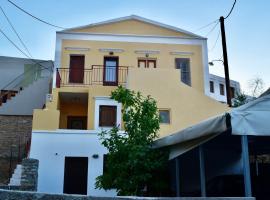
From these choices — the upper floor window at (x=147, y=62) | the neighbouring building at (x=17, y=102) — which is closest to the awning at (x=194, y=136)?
the upper floor window at (x=147, y=62)

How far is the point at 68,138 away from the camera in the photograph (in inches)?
561

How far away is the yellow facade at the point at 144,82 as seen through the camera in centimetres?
1519

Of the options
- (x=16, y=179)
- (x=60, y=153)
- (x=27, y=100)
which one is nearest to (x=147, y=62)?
(x=60, y=153)

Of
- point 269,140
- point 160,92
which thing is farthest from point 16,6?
point 269,140

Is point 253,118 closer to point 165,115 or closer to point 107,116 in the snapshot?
point 165,115

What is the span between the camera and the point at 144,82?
15.5 m

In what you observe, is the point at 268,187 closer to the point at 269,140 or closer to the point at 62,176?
the point at 269,140

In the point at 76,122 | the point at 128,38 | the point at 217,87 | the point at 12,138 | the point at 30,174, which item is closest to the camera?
the point at 30,174

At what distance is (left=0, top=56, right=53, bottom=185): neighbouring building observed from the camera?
1858cm

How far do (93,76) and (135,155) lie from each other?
34.0 feet

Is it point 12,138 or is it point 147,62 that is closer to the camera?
point 147,62

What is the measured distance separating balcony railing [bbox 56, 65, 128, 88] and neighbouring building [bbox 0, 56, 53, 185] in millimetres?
3798

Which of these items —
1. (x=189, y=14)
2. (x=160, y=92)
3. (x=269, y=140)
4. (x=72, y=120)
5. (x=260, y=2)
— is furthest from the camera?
(x=72, y=120)

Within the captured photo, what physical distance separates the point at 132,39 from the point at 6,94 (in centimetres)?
980
